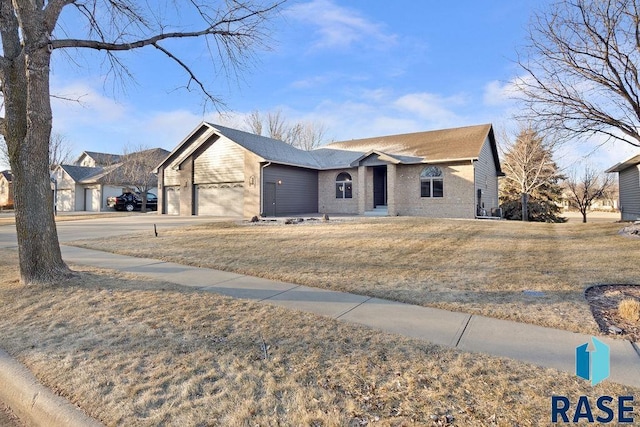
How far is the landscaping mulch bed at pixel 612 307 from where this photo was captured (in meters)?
4.06

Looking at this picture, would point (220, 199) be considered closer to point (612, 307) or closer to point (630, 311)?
point (612, 307)

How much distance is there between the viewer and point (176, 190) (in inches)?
1045

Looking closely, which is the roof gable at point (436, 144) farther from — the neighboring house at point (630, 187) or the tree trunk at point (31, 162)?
the tree trunk at point (31, 162)

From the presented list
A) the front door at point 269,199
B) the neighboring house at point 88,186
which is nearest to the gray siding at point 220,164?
the front door at point 269,199

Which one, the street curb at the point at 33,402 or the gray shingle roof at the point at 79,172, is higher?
the gray shingle roof at the point at 79,172

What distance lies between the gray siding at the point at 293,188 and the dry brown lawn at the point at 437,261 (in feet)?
28.8

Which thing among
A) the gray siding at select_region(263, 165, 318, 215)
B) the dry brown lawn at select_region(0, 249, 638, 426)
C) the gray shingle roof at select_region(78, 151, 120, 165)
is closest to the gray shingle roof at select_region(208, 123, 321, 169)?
the gray siding at select_region(263, 165, 318, 215)

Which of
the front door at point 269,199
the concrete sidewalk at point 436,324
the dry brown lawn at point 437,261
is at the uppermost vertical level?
the front door at point 269,199

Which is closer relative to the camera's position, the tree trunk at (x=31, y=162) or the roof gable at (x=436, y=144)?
the tree trunk at (x=31, y=162)

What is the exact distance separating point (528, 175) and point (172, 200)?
26.3 metres

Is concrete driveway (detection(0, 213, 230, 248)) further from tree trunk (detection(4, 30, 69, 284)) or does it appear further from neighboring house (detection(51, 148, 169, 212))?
neighboring house (detection(51, 148, 169, 212))

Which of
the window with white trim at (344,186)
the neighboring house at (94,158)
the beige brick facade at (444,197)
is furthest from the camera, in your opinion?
the neighboring house at (94,158)

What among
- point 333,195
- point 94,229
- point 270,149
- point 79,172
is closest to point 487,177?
point 333,195

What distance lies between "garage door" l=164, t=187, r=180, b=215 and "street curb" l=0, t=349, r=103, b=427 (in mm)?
24295
